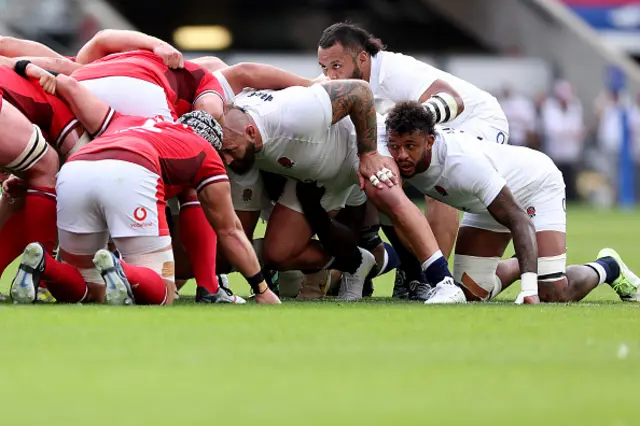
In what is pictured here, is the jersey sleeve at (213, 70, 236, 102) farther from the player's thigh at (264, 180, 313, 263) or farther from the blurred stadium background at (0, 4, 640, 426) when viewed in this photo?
the blurred stadium background at (0, 4, 640, 426)

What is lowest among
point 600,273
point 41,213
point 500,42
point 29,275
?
point 500,42

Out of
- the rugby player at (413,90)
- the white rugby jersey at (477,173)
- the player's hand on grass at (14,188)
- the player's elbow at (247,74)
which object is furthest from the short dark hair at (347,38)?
the player's hand on grass at (14,188)

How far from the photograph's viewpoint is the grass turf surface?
4.61 meters

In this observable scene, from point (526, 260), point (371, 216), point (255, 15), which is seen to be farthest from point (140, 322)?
point (255, 15)

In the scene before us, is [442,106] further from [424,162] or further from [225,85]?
[225,85]

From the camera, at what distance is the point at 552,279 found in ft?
30.4

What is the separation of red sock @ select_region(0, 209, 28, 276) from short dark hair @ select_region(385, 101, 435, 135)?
7.99ft

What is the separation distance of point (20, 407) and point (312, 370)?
1284 millimetres

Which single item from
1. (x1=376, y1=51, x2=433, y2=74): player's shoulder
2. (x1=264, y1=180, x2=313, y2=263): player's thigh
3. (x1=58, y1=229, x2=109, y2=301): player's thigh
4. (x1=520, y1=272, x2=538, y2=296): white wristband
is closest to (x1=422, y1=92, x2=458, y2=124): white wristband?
(x1=376, y1=51, x2=433, y2=74): player's shoulder

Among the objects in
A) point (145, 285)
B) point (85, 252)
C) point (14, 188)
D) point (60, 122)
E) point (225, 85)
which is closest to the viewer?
point (145, 285)

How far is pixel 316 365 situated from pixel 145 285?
244 centimetres

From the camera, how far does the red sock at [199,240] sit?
27.3 feet

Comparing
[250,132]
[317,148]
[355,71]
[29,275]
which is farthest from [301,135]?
[29,275]

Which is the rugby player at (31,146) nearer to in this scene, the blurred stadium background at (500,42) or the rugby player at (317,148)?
the rugby player at (317,148)
